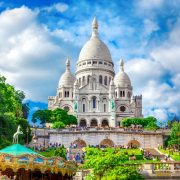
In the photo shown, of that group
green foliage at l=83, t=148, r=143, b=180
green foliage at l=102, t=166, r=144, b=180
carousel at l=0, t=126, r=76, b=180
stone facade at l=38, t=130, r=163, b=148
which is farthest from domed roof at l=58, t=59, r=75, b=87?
carousel at l=0, t=126, r=76, b=180

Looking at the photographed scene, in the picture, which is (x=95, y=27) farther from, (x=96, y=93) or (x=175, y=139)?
(x=175, y=139)

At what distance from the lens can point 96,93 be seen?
100750mm

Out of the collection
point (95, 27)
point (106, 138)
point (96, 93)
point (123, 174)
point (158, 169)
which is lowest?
point (123, 174)

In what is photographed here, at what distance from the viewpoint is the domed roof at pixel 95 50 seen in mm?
110556

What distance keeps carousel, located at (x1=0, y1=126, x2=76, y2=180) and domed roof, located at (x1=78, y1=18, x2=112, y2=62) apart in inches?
3401

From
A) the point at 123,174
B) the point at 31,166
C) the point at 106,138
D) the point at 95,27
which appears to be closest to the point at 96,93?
the point at 95,27

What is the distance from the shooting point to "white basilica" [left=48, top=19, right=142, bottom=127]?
3851 inches

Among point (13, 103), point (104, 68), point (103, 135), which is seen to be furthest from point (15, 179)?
point (104, 68)

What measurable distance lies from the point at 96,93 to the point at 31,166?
79025mm

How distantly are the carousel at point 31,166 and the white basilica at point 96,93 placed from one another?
228 ft

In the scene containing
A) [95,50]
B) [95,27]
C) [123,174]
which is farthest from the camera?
[95,27]

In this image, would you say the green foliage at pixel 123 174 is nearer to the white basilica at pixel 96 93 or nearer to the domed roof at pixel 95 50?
the white basilica at pixel 96 93

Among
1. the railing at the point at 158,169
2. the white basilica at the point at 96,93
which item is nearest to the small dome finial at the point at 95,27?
the white basilica at the point at 96,93

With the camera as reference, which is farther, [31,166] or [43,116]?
[43,116]
